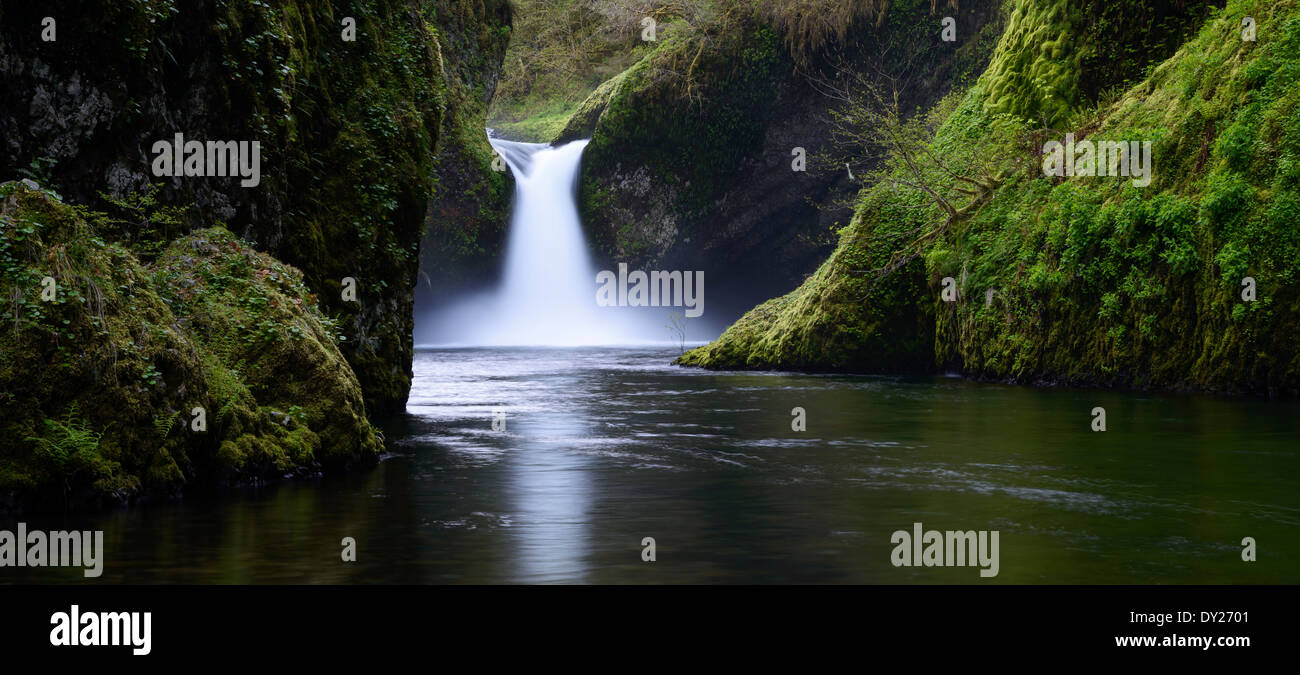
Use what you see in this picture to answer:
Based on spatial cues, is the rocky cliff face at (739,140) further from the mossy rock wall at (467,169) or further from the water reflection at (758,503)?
the water reflection at (758,503)

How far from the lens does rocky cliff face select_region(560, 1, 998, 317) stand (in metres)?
40.6

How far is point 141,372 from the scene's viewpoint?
26.8 feet

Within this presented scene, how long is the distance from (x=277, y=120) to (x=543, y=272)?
3320cm

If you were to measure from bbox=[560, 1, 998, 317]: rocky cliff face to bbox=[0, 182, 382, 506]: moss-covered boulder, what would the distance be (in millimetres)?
32173

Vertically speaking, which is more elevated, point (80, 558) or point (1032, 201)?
point (1032, 201)

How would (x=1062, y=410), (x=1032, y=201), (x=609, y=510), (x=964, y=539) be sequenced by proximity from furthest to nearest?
(x=1032, y=201) → (x=1062, y=410) → (x=609, y=510) → (x=964, y=539)
